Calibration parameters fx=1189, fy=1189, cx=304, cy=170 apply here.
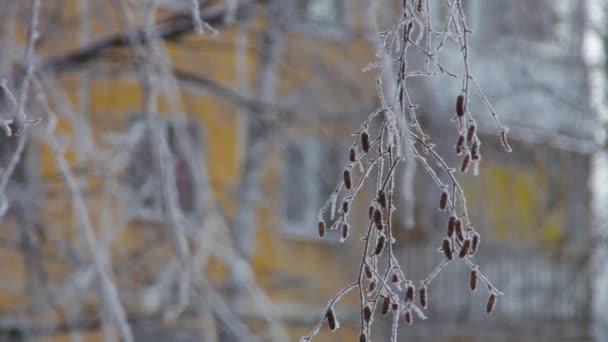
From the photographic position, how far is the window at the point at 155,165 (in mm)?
3743

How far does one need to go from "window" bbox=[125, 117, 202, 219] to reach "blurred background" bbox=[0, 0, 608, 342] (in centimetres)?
2

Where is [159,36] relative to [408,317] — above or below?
above

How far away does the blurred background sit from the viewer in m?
4.28

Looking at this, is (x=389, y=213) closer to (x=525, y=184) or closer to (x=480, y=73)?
(x=480, y=73)

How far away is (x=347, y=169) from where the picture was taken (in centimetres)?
148

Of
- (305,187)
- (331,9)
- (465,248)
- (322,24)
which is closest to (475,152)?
(465,248)

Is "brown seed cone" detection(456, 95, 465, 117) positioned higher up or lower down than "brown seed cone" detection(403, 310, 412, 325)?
higher up

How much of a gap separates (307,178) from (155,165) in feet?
15.5

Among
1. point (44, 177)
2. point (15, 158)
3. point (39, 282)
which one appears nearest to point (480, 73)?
point (44, 177)

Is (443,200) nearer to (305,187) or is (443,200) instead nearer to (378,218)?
(378,218)

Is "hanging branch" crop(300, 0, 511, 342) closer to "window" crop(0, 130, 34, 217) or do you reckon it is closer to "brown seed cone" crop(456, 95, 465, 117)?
"brown seed cone" crop(456, 95, 465, 117)

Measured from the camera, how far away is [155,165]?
11.4 feet

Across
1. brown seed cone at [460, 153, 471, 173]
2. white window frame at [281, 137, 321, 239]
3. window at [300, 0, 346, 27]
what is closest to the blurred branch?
white window frame at [281, 137, 321, 239]

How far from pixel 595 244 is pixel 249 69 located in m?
3.55
